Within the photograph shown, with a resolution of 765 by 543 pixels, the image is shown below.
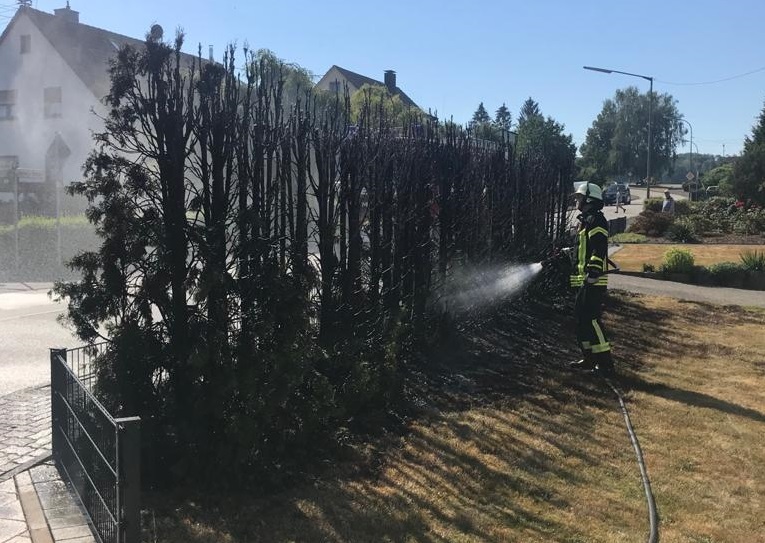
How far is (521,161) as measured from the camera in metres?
11.2

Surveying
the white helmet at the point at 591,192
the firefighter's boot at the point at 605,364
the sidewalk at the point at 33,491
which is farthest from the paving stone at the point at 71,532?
the white helmet at the point at 591,192

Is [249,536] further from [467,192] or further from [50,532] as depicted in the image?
[467,192]

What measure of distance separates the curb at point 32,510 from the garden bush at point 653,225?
24620 mm

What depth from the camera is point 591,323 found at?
7.69 meters

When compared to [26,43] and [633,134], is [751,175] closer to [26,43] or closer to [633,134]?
[26,43]

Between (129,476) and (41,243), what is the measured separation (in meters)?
18.4

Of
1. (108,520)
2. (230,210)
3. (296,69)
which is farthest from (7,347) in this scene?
(296,69)

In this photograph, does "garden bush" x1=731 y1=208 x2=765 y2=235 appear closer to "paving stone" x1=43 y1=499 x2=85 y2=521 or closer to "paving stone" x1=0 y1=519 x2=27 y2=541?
"paving stone" x1=43 y1=499 x2=85 y2=521

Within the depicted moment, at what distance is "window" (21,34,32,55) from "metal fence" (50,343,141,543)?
119 feet

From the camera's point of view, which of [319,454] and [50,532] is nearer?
[50,532]

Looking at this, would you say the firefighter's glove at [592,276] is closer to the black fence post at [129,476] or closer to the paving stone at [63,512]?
the paving stone at [63,512]

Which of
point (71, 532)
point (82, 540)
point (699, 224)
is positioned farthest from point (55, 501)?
point (699, 224)

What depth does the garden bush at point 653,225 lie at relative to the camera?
25.8 m

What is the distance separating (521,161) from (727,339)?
4093 millimetres
